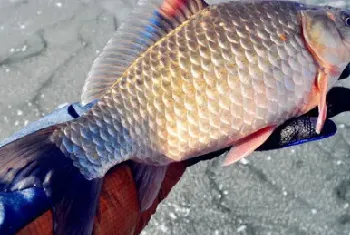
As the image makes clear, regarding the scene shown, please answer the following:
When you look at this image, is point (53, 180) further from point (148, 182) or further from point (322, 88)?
point (322, 88)

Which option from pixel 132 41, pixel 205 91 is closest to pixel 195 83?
pixel 205 91

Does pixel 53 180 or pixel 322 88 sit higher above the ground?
pixel 53 180

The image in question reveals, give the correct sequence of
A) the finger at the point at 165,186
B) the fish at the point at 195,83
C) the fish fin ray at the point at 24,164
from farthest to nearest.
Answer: the finger at the point at 165,186
the fish at the point at 195,83
the fish fin ray at the point at 24,164

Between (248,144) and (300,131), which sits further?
(300,131)

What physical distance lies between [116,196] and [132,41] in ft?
1.13

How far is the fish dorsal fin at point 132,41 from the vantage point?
1.34m

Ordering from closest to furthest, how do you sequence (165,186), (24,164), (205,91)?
(24,164), (205,91), (165,186)

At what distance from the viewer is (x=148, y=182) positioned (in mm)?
1312

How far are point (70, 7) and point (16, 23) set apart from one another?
0.91ft

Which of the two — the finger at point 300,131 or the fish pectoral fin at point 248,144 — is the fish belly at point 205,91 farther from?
the finger at point 300,131

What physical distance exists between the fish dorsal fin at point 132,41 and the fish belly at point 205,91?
3cm

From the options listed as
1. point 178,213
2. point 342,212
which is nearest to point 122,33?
point 178,213

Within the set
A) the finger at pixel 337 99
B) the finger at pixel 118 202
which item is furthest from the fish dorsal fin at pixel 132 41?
the finger at pixel 337 99

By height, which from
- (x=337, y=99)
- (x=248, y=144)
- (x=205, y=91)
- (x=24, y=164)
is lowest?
(x=337, y=99)
